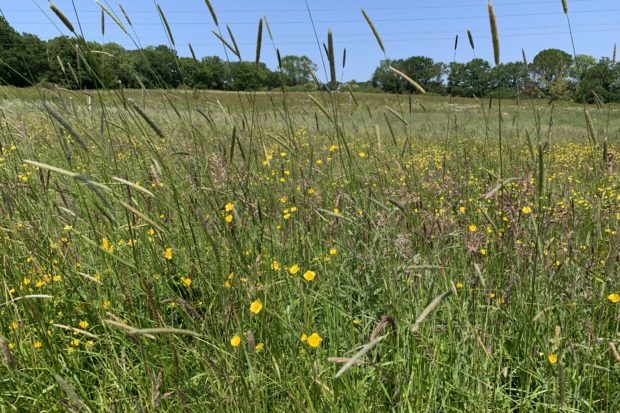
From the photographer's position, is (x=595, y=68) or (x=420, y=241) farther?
(x=595, y=68)

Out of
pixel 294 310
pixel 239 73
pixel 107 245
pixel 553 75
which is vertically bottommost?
pixel 294 310

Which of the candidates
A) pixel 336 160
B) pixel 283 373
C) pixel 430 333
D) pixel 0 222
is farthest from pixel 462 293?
pixel 336 160

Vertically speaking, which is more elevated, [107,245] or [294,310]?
[107,245]

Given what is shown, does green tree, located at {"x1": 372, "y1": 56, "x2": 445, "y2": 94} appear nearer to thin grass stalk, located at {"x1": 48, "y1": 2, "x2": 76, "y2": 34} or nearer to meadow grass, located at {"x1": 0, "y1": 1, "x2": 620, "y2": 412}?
meadow grass, located at {"x1": 0, "y1": 1, "x2": 620, "y2": 412}

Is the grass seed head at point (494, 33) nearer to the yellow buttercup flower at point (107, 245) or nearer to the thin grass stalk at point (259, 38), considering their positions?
the thin grass stalk at point (259, 38)

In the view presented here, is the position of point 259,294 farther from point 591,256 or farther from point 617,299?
point 591,256

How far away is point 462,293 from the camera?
1635 mm

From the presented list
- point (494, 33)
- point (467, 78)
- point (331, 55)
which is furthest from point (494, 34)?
point (467, 78)

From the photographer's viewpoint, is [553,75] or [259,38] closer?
[259,38]

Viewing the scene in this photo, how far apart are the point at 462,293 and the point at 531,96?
2.93 feet

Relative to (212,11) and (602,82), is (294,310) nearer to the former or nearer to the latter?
(212,11)

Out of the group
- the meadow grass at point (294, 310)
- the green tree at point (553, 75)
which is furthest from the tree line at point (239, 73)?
the meadow grass at point (294, 310)

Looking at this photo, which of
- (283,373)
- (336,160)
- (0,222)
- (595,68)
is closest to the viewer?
(283,373)

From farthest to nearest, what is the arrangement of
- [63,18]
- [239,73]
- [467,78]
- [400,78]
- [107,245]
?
[239,73] → [467,78] → [400,78] → [107,245] → [63,18]
